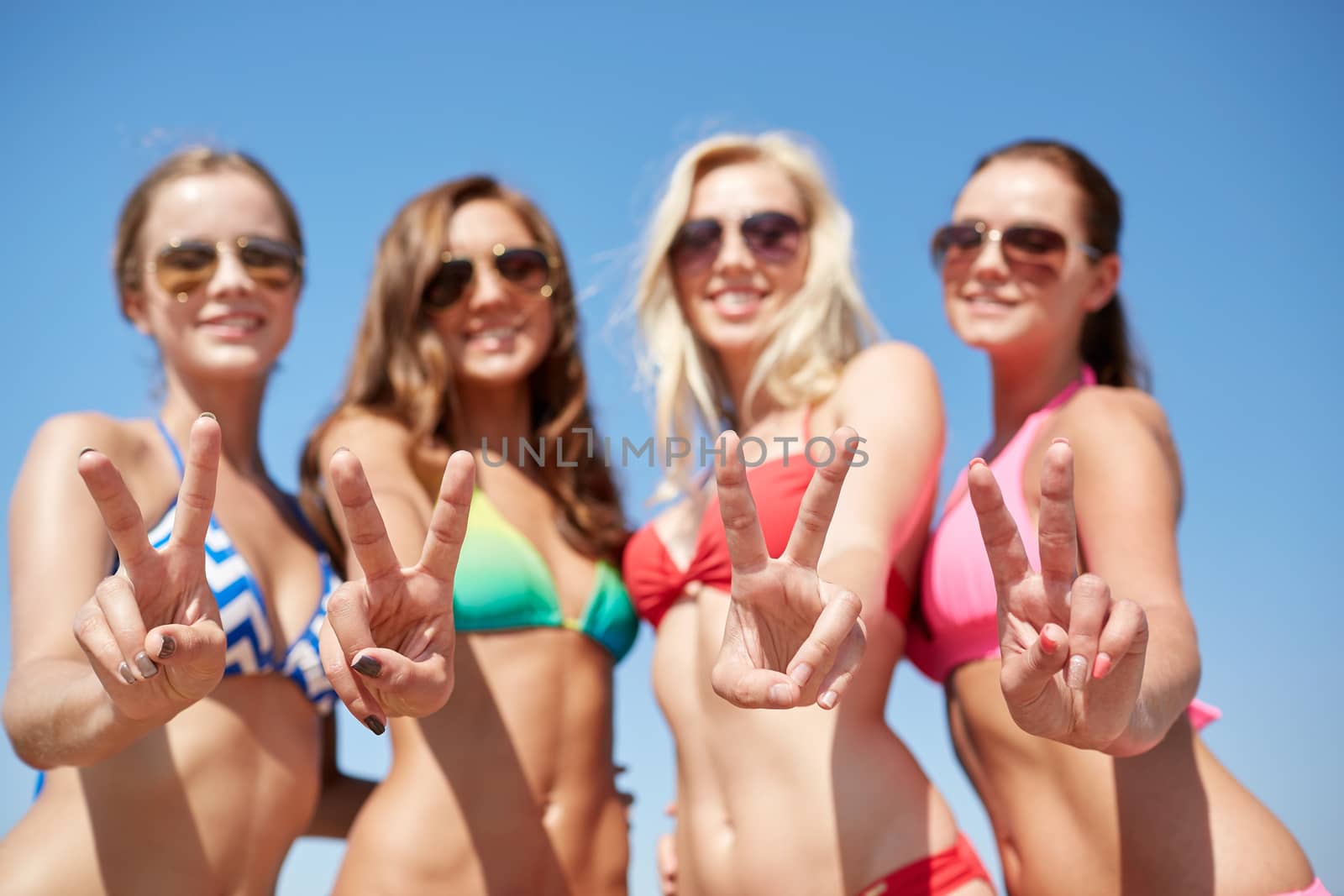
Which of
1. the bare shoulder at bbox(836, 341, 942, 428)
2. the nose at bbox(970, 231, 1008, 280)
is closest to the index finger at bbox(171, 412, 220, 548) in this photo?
the bare shoulder at bbox(836, 341, 942, 428)

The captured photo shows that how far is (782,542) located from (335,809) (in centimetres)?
230

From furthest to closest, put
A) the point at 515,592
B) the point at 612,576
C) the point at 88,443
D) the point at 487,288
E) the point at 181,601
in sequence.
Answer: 1. the point at 487,288
2. the point at 612,576
3. the point at 515,592
4. the point at 88,443
5. the point at 181,601

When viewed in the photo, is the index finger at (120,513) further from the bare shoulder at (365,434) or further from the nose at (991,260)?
the nose at (991,260)

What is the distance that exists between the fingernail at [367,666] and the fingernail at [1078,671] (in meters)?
1.53

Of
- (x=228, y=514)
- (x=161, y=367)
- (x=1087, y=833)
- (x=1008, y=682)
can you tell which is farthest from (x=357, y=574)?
(x=1087, y=833)

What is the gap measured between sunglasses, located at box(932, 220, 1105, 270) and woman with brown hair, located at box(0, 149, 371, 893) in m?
2.66

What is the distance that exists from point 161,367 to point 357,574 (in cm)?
153

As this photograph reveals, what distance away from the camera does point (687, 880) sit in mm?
3744

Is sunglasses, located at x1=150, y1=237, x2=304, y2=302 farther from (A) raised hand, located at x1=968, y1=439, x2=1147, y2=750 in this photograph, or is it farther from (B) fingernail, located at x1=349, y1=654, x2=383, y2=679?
(A) raised hand, located at x1=968, y1=439, x2=1147, y2=750

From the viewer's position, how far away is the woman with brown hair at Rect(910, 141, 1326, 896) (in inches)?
95.1

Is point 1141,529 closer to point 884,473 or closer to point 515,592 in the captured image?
point 884,473

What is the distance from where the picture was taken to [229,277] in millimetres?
4230

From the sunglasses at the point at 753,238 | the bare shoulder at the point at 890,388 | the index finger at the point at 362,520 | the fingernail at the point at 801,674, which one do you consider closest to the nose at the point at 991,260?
the bare shoulder at the point at 890,388

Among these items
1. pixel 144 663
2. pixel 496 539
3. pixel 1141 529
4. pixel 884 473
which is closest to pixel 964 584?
pixel 884 473
